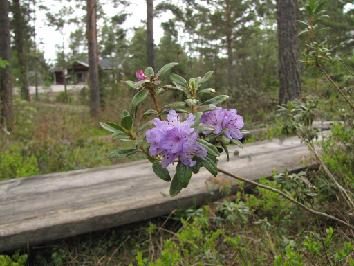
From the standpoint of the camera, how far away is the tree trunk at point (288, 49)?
7.90 meters

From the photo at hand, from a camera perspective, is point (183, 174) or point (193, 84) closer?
point (183, 174)

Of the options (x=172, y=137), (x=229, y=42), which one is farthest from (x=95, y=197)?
(x=229, y=42)

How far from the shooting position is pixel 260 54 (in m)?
21.2

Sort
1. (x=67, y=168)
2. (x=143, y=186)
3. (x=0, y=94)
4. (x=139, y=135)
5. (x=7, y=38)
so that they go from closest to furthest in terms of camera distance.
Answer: (x=139, y=135) → (x=143, y=186) → (x=67, y=168) → (x=0, y=94) → (x=7, y=38)

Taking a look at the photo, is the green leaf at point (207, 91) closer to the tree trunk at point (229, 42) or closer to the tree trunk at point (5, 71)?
the tree trunk at point (5, 71)

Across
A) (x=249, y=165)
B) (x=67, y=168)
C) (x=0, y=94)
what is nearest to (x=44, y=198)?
(x=249, y=165)

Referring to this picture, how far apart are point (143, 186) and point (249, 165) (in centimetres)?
112

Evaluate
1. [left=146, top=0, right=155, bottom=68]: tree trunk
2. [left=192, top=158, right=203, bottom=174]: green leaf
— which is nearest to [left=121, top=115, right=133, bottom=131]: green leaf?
[left=192, top=158, right=203, bottom=174]: green leaf

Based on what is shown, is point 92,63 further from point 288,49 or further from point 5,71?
point 288,49

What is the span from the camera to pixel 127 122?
1.38 metres

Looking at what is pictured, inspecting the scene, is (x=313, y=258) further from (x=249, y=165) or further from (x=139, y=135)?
(x=249, y=165)

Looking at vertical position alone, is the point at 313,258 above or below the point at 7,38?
below

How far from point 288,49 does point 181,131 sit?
7359 mm

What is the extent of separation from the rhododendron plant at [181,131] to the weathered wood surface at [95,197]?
4.92ft
